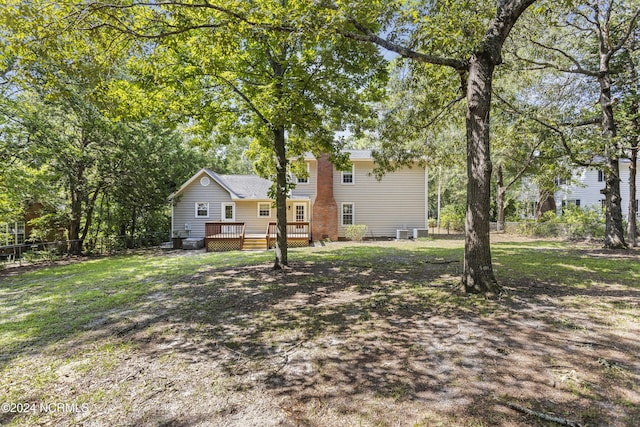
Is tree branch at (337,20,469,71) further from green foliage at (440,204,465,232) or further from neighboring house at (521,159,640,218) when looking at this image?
neighboring house at (521,159,640,218)

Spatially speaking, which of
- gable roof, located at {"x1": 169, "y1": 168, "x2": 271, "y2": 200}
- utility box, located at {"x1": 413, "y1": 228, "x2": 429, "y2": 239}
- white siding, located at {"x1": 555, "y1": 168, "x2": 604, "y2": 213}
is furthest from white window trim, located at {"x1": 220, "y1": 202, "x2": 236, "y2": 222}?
white siding, located at {"x1": 555, "y1": 168, "x2": 604, "y2": 213}

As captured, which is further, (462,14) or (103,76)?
(462,14)

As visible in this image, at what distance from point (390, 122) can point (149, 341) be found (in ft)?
30.7

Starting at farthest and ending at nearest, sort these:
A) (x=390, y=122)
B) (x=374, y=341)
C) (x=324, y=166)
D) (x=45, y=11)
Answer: (x=324, y=166), (x=390, y=122), (x=45, y=11), (x=374, y=341)

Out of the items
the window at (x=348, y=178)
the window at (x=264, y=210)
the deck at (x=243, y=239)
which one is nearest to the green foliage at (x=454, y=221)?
the window at (x=348, y=178)

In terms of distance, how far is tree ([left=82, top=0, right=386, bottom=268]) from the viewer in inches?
213

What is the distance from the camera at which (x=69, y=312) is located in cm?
554

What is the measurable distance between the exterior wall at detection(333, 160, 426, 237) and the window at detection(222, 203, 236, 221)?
6.78 m

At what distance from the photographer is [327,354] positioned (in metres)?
3.57

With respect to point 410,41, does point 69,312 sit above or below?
below

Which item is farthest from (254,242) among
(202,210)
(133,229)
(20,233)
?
(20,233)

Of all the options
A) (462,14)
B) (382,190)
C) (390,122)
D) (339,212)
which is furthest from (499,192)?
(462,14)

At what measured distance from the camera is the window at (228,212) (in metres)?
19.3

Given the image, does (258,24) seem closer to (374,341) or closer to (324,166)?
(374,341)
